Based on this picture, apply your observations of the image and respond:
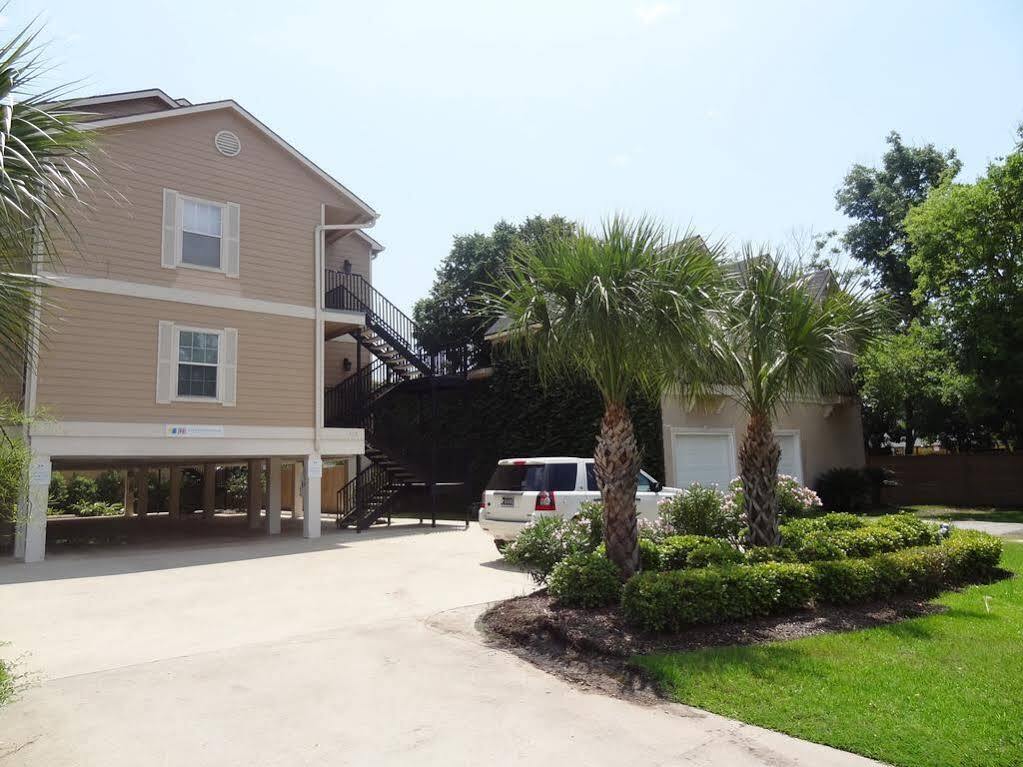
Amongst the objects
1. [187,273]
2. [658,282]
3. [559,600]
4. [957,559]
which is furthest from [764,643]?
[187,273]

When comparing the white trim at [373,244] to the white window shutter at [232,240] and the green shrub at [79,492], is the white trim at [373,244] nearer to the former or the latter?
the white window shutter at [232,240]

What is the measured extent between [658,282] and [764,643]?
3.49m

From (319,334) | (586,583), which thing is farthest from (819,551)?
(319,334)

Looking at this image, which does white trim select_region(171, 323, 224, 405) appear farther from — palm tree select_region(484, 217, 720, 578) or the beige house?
palm tree select_region(484, 217, 720, 578)

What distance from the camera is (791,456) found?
23.0m

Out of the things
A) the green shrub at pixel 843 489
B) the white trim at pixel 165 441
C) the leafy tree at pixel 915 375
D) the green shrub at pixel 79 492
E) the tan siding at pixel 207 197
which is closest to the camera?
the white trim at pixel 165 441

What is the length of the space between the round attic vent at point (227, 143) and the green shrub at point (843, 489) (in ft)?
63.2

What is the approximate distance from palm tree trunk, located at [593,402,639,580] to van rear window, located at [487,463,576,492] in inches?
162

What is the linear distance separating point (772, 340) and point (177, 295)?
11807mm

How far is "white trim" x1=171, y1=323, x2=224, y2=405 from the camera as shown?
48.6ft

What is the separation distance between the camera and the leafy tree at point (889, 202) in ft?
107

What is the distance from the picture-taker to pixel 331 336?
20.4m

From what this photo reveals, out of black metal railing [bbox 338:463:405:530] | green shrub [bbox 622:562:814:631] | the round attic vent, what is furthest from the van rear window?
the round attic vent

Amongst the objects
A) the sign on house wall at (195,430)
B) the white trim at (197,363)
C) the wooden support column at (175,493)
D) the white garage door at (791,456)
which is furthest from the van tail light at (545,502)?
the wooden support column at (175,493)
